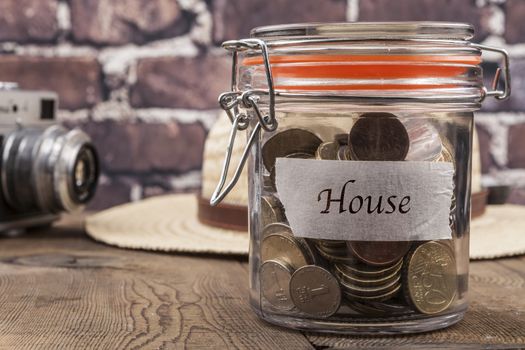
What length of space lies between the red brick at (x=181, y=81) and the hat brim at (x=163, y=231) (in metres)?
0.19

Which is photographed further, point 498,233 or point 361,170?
point 498,233

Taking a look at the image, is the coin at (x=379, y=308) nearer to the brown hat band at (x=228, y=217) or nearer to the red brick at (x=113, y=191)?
the brown hat band at (x=228, y=217)

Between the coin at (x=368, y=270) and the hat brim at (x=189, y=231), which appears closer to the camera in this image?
the coin at (x=368, y=270)

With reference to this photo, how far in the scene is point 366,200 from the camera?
1.57 feet

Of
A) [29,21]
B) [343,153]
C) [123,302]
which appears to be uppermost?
[29,21]

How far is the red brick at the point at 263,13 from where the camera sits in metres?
1.18

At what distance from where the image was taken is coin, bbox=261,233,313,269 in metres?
0.49

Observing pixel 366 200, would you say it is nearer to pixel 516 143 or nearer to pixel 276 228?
pixel 276 228

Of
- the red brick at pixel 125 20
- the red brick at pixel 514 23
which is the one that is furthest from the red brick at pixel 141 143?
the red brick at pixel 514 23

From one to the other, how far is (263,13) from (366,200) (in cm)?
74

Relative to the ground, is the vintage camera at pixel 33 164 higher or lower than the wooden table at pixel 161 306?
higher

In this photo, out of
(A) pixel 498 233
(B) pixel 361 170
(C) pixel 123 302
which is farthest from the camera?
(A) pixel 498 233

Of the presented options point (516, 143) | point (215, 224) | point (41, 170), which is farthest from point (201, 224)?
point (516, 143)

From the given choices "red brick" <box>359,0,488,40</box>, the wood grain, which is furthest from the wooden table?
"red brick" <box>359,0,488,40</box>
